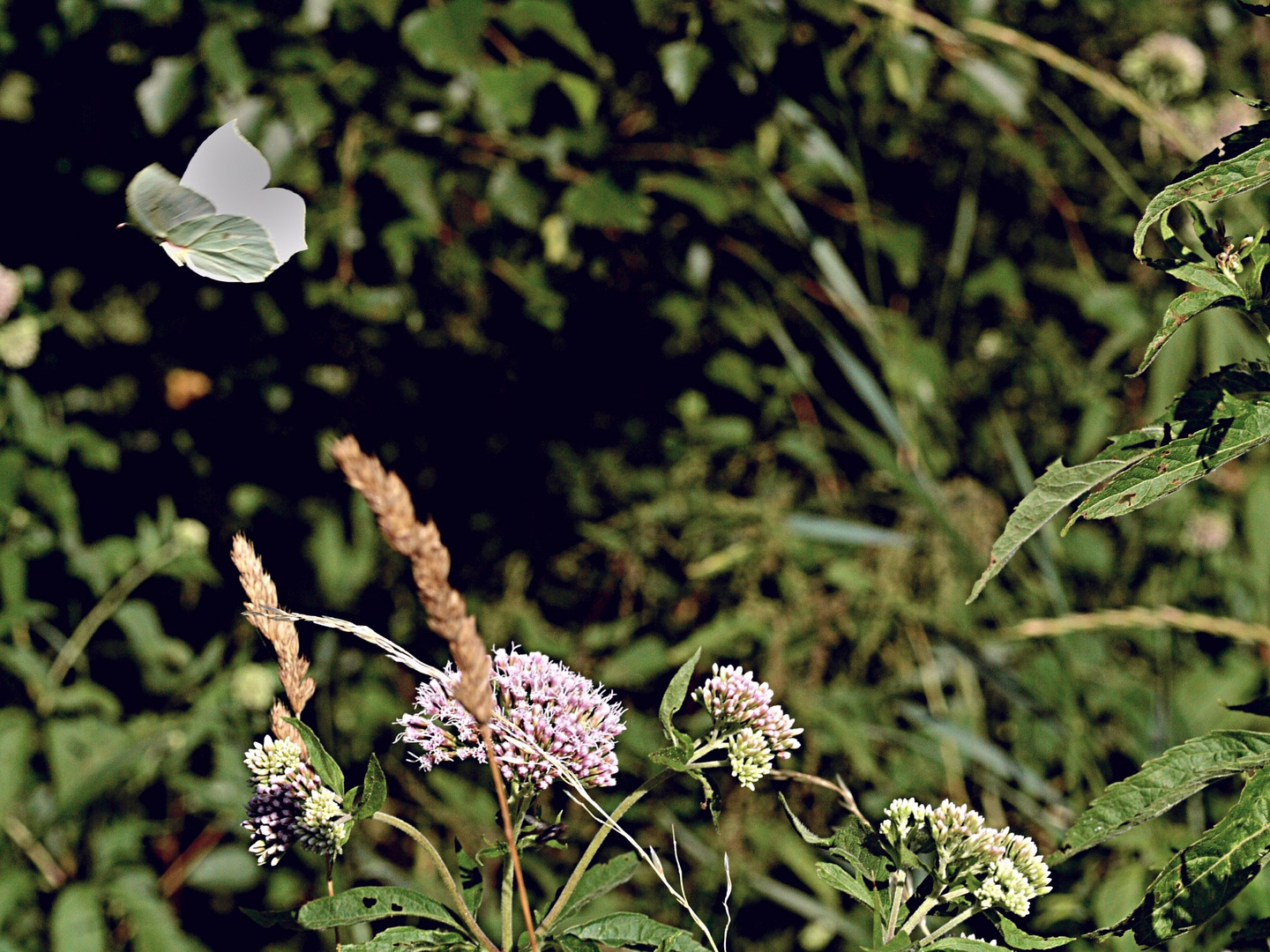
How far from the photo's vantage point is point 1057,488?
63 cm

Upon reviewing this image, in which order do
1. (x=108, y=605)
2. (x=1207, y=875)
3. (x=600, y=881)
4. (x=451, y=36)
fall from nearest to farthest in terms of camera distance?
(x=1207, y=875)
(x=600, y=881)
(x=451, y=36)
(x=108, y=605)

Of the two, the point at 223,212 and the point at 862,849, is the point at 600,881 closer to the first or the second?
the point at 862,849

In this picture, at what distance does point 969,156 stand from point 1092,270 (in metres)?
→ 0.34

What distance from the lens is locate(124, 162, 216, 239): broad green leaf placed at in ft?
2.22

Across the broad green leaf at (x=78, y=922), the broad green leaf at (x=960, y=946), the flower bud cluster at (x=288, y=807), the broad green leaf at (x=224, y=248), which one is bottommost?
the broad green leaf at (x=78, y=922)

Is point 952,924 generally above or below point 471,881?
above

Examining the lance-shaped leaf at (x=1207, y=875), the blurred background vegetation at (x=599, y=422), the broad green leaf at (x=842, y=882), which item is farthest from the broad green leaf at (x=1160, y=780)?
the blurred background vegetation at (x=599, y=422)

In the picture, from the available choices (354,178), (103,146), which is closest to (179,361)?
(103,146)

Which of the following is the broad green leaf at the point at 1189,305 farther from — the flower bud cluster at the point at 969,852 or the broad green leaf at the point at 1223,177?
→ the flower bud cluster at the point at 969,852

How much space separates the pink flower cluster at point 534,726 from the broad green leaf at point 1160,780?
264 millimetres

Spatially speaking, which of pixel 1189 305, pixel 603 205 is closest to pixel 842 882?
pixel 1189 305

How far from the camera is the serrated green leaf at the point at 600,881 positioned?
27.1 inches

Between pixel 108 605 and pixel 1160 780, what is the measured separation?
158cm

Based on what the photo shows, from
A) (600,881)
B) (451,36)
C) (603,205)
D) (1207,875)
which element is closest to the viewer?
(1207,875)
